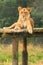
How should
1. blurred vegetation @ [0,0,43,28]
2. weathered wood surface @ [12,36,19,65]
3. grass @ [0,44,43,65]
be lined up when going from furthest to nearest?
1. blurred vegetation @ [0,0,43,28]
2. grass @ [0,44,43,65]
3. weathered wood surface @ [12,36,19,65]

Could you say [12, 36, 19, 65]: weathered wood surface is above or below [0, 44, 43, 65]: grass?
above

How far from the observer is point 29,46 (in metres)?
12.0

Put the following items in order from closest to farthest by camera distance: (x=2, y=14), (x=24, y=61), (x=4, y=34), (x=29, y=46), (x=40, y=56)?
(x=4, y=34)
(x=24, y=61)
(x=40, y=56)
(x=29, y=46)
(x=2, y=14)

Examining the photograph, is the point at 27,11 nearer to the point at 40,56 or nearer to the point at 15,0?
the point at 40,56

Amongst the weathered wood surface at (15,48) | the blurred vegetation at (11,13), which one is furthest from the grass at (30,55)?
the weathered wood surface at (15,48)

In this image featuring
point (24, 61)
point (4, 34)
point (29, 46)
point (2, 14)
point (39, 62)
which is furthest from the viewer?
point (2, 14)

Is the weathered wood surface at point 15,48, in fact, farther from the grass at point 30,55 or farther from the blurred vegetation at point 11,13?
the blurred vegetation at point 11,13

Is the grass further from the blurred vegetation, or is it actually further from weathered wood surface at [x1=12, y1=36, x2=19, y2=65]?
weathered wood surface at [x1=12, y1=36, x2=19, y2=65]

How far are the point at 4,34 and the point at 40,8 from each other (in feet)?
26.4

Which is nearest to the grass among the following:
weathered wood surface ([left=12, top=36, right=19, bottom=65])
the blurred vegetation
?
the blurred vegetation

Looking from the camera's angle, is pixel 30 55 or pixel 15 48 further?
pixel 30 55

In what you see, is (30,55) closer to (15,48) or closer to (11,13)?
(11,13)

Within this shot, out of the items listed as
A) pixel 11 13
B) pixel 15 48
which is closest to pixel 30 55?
pixel 11 13

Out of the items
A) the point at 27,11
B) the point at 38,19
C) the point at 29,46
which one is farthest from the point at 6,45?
the point at 27,11
